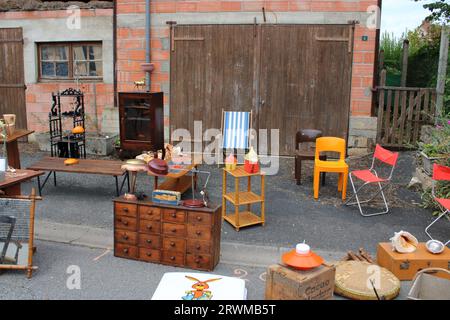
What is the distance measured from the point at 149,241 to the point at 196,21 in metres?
5.85

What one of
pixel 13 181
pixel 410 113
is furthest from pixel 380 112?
pixel 13 181

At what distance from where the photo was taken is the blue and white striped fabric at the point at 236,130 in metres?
8.71

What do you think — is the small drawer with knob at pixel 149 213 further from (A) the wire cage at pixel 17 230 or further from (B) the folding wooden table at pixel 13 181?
(B) the folding wooden table at pixel 13 181

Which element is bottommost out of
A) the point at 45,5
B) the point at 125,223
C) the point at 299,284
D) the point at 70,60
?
the point at 299,284

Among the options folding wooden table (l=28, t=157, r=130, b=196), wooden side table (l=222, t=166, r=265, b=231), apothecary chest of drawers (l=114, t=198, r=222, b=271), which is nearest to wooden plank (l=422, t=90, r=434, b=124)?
wooden side table (l=222, t=166, r=265, b=231)

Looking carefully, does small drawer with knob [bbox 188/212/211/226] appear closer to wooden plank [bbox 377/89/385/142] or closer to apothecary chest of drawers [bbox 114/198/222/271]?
apothecary chest of drawers [bbox 114/198/222/271]

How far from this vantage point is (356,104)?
9227 millimetres

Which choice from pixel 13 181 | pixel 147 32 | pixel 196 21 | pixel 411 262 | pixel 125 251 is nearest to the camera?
pixel 411 262

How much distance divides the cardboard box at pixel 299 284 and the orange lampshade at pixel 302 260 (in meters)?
0.07

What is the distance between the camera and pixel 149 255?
488 centimetres

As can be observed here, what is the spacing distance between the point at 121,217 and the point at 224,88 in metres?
5.14

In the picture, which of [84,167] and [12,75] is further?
[12,75]

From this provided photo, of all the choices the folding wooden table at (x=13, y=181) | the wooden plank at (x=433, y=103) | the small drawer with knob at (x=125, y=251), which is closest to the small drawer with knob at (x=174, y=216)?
the small drawer with knob at (x=125, y=251)

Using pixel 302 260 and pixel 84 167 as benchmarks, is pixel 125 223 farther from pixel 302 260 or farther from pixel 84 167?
pixel 84 167
